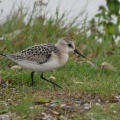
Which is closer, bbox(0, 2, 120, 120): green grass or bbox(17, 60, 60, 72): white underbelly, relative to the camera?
bbox(0, 2, 120, 120): green grass

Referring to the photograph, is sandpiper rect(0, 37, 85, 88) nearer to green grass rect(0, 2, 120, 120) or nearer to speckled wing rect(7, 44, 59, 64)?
speckled wing rect(7, 44, 59, 64)

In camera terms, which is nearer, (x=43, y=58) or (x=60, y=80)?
(x=43, y=58)

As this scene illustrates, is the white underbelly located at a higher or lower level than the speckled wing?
lower

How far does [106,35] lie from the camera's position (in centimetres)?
1232

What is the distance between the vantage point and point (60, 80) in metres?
9.20

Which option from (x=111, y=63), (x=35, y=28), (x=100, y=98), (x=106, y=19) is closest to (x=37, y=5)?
(x=35, y=28)

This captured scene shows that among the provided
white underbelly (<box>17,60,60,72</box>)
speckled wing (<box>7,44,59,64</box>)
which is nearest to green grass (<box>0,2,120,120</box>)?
white underbelly (<box>17,60,60,72</box>)

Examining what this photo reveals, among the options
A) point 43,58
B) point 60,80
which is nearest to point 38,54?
point 43,58

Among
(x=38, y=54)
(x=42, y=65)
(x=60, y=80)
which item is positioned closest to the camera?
(x=42, y=65)

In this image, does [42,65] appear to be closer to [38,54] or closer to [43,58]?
[43,58]

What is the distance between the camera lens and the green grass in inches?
282

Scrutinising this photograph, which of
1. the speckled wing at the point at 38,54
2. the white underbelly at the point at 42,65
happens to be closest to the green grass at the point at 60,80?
the white underbelly at the point at 42,65

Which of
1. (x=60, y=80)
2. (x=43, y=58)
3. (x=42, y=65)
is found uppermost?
(x=43, y=58)

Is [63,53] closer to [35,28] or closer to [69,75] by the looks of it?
[69,75]
